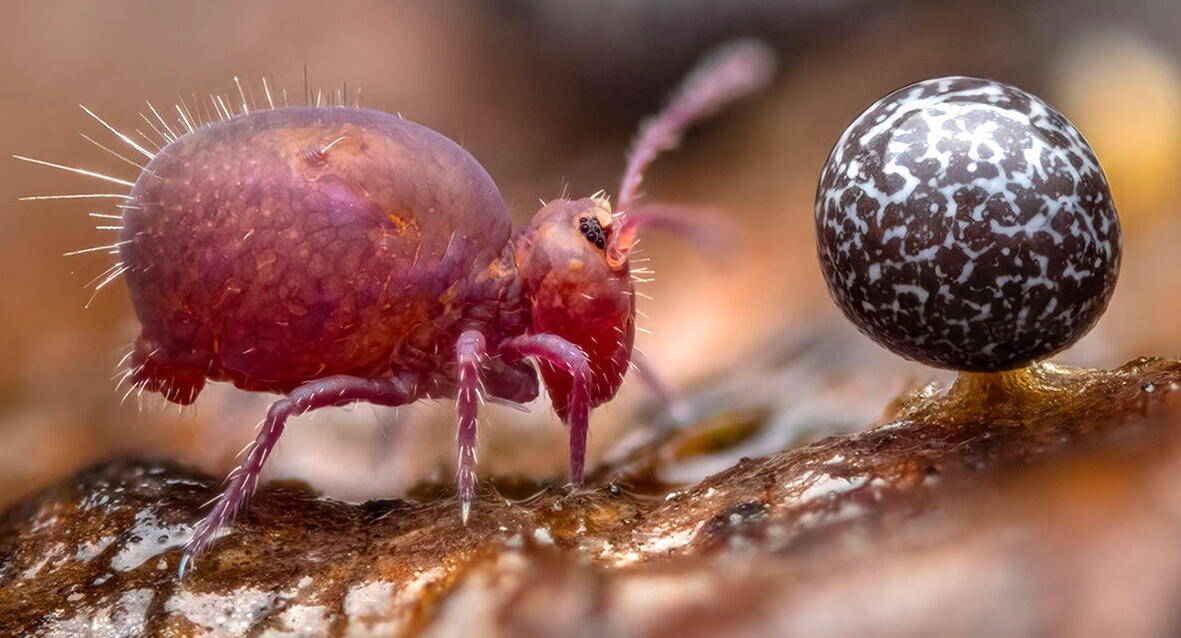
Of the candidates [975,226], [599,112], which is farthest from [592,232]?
[599,112]

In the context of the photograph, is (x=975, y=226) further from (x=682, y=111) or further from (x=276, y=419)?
(x=276, y=419)

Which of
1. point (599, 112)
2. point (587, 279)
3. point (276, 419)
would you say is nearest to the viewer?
point (276, 419)

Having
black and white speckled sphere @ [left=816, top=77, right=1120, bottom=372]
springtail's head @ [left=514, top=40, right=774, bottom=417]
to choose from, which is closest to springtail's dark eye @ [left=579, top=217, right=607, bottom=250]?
springtail's head @ [left=514, top=40, right=774, bottom=417]

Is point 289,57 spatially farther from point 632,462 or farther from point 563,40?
point 632,462

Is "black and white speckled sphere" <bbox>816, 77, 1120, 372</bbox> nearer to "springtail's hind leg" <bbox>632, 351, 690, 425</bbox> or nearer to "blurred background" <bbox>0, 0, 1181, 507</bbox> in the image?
"springtail's hind leg" <bbox>632, 351, 690, 425</bbox>

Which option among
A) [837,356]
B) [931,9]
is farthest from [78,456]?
[931,9]

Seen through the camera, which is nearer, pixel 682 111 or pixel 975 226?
pixel 975 226

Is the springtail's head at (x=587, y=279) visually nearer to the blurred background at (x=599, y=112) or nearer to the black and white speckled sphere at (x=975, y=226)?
the blurred background at (x=599, y=112)
